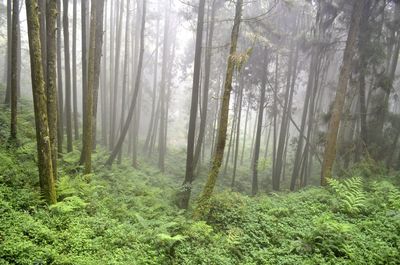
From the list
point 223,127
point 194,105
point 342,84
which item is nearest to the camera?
point 223,127

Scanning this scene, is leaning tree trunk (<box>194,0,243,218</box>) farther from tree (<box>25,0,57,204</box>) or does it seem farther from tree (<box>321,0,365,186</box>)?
tree (<box>321,0,365,186</box>)

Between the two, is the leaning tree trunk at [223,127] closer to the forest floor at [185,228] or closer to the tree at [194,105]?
the forest floor at [185,228]

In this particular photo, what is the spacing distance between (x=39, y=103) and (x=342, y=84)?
11.8 m

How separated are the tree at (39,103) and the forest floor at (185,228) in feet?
1.32

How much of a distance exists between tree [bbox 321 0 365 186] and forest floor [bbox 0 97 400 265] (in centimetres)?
282

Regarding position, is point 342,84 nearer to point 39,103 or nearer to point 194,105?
point 194,105

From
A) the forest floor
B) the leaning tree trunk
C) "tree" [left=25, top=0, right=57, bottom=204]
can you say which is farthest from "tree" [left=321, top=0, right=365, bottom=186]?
"tree" [left=25, top=0, right=57, bottom=204]

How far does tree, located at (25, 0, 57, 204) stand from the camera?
761 cm

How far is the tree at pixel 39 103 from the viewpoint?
25.0 feet

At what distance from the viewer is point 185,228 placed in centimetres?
830

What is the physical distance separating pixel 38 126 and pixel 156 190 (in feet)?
19.3

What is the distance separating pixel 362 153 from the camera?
1653 centimetres

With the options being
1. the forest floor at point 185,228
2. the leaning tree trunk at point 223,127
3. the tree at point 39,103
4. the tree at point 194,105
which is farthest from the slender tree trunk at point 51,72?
the tree at point 194,105

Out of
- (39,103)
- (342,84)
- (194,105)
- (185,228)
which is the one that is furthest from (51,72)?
(342,84)
